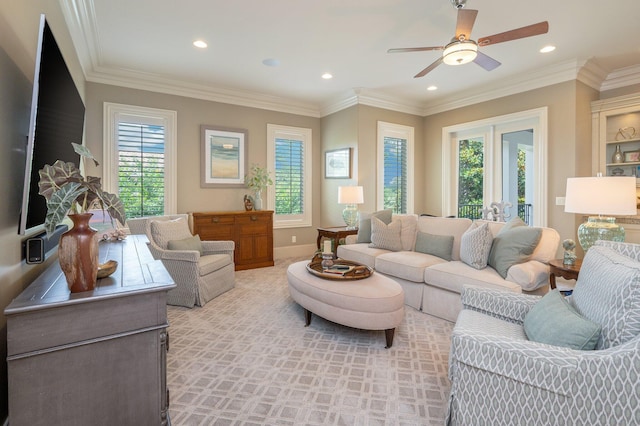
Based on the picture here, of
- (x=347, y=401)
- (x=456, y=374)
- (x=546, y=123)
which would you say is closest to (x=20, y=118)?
(x=347, y=401)

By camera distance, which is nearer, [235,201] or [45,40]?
[45,40]

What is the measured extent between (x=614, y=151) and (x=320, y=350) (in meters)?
4.98

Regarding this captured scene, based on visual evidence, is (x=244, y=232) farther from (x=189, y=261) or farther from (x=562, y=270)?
(x=562, y=270)

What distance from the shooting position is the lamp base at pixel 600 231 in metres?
2.78

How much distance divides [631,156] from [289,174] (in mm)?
5123

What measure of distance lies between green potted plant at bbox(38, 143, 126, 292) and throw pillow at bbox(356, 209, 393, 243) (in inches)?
138

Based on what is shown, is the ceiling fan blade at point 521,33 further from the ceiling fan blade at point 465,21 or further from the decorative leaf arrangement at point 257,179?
the decorative leaf arrangement at point 257,179

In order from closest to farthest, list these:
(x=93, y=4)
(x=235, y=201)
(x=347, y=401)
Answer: (x=347, y=401)
(x=93, y=4)
(x=235, y=201)

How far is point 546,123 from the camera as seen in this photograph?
4441mm

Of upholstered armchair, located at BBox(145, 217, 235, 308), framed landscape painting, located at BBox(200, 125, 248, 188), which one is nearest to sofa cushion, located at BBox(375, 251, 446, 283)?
upholstered armchair, located at BBox(145, 217, 235, 308)

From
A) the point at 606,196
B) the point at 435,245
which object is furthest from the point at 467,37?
the point at 435,245

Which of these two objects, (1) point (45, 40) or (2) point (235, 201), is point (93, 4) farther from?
(2) point (235, 201)

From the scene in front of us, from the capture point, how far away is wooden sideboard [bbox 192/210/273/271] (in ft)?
15.6

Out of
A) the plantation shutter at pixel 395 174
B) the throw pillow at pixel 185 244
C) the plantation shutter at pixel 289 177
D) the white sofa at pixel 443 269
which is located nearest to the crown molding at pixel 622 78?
the plantation shutter at pixel 395 174
